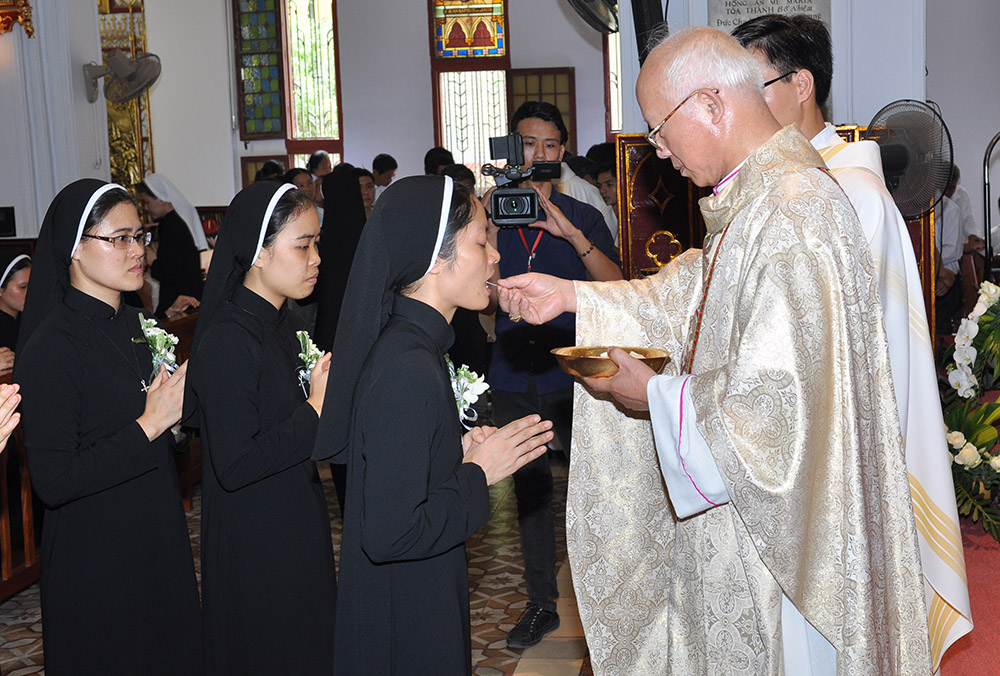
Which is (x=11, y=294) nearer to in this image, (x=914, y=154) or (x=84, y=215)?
(x=84, y=215)

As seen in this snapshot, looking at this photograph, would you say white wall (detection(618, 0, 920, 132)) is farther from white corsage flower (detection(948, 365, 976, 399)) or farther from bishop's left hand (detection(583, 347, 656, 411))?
bishop's left hand (detection(583, 347, 656, 411))

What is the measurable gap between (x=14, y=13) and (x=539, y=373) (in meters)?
7.37

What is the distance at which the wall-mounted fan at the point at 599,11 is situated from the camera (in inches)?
339

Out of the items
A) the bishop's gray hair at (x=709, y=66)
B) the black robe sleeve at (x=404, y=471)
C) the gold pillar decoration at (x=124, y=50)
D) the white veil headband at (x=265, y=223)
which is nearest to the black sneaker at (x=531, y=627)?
the white veil headband at (x=265, y=223)

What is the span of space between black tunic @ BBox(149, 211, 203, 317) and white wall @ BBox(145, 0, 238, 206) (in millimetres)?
9078

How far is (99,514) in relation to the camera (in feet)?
9.75

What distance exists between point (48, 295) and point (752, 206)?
6.74 ft

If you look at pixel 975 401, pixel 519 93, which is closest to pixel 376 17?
pixel 519 93

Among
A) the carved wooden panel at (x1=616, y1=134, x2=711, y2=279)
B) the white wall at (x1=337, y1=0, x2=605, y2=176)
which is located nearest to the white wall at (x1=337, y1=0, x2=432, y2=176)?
the white wall at (x1=337, y1=0, x2=605, y2=176)

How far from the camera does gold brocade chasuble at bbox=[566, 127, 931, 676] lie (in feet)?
7.30

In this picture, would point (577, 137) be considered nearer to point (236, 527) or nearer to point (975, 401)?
point (975, 401)

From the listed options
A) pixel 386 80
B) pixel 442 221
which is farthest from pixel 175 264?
pixel 386 80

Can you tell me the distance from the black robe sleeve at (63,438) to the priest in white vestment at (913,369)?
212 cm

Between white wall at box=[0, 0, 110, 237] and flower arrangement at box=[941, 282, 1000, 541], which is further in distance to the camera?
white wall at box=[0, 0, 110, 237]
